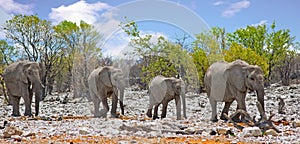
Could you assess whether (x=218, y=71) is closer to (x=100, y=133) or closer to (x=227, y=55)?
(x=100, y=133)

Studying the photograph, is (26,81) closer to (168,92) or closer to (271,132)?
(168,92)

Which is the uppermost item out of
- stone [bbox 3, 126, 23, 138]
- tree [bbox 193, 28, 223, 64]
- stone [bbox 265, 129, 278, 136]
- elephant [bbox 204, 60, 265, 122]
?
tree [bbox 193, 28, 223, 64]

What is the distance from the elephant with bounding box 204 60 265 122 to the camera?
9.81 m

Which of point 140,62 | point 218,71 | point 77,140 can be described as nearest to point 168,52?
point 140,62

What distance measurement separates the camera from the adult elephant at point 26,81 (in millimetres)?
13883

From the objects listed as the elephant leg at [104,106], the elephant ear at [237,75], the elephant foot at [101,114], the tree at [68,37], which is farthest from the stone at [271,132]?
the tree at [68,37]

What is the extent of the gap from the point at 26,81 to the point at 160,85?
545 cm

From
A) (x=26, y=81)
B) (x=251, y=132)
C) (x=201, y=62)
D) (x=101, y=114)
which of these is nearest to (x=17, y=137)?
(x=251, y=132)

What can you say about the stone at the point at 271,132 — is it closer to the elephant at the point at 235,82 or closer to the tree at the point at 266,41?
the elephant at the point at 235,82

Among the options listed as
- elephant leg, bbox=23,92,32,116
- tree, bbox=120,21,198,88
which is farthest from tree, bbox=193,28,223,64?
elephant leg, bbox=23,92,32,116

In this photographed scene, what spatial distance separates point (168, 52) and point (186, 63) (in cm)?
99

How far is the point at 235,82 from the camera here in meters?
10.5

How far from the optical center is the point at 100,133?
7.93 meters

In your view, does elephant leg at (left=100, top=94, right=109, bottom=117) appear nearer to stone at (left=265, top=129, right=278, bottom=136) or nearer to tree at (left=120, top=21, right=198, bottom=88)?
tree at (left=120, top=21, right=198, bottom=88)
